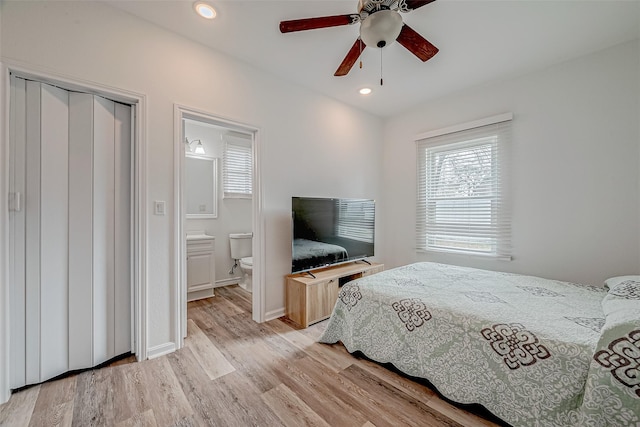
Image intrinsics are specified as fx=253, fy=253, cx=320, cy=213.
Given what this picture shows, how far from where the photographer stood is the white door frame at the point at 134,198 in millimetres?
1460

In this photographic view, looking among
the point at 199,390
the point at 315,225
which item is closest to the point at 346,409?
the point at 199,390

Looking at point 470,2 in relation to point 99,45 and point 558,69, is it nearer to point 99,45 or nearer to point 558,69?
point 558,69

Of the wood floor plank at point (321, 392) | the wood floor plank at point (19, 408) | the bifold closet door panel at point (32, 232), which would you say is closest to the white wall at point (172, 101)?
the bifold closet door panel at point (32, 232)

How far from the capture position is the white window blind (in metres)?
2.97

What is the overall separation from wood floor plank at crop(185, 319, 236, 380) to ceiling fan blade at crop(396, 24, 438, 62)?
2.58m

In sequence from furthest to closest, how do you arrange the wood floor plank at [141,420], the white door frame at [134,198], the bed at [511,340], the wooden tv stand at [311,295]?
1. the wooden tv stand at [311,295]
2. the white door frame at [134,198]
3. the wood floor plank at [141,420]
4. the bed at [511,340]

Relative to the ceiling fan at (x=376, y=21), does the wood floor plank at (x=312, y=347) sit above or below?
below

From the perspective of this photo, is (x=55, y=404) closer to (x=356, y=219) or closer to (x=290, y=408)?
(x=290, y=408)

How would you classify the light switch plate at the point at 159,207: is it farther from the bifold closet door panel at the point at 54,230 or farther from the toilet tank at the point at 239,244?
the toilet tank at the point at 239,244

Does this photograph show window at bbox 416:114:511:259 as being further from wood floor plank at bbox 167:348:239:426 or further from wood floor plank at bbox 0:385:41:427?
wood floor plank at bbox 0:385:41:427

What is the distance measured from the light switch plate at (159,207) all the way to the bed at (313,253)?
1.17 meters

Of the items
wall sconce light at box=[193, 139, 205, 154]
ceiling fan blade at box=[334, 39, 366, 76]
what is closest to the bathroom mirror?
wall sconce light at box=[193, 139, 205, 154]

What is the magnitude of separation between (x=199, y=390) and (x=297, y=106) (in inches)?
107

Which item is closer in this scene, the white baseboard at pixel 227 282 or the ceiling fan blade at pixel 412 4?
the ceiling fan blade at pixel 412 4
